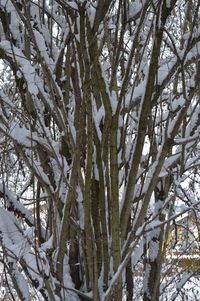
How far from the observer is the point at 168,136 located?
1.42 meters

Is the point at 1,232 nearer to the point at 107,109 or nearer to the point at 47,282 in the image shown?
the point at 47,282

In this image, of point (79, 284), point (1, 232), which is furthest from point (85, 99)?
point (79, 284)

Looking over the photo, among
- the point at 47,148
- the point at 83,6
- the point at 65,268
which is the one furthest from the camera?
the point at 65,268

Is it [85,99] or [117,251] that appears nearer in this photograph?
[85,99]

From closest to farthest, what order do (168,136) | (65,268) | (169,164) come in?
(168,136) < (65,268) < (169,164)

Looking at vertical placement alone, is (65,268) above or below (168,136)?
below

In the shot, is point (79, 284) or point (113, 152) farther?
point (79, 284)

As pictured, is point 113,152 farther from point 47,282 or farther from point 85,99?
point 47,282

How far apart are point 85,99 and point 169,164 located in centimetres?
84

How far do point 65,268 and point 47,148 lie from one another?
Answer: 0.65 metres

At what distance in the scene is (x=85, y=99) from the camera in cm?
132

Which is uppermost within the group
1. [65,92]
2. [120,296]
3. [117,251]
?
[65,92]

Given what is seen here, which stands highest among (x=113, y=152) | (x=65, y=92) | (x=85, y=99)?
(x=65, y=92)

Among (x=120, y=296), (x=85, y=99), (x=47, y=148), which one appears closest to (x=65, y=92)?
(x=47, y=148)
